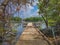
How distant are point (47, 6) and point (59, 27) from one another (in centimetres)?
85

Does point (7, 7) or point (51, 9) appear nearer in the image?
point (7, 7)

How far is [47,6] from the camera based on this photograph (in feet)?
15.7

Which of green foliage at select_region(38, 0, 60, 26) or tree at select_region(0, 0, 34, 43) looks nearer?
tree at select_region(0, 0, 34, 43)

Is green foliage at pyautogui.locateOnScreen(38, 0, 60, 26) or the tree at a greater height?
the tree

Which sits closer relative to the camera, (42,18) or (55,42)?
(55,42)

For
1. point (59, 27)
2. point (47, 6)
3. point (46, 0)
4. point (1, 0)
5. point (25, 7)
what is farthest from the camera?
point (59, 27)

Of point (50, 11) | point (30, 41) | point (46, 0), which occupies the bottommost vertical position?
point (30, 41)

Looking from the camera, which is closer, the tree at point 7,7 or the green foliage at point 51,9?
the tree at point 7,7

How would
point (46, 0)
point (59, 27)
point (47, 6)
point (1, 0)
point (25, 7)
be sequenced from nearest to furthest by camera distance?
point (1, 0), point (25, 7), point (46, 0), point (47, 6), point (59, 27)

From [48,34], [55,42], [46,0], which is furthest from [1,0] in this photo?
[48,34]

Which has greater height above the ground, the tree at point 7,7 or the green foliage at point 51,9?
the tree at point 7,7

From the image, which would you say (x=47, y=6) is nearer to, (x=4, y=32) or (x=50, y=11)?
(x=50, y=11)

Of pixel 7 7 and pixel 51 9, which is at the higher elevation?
pixel 7 7

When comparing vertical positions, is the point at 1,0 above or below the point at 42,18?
above
